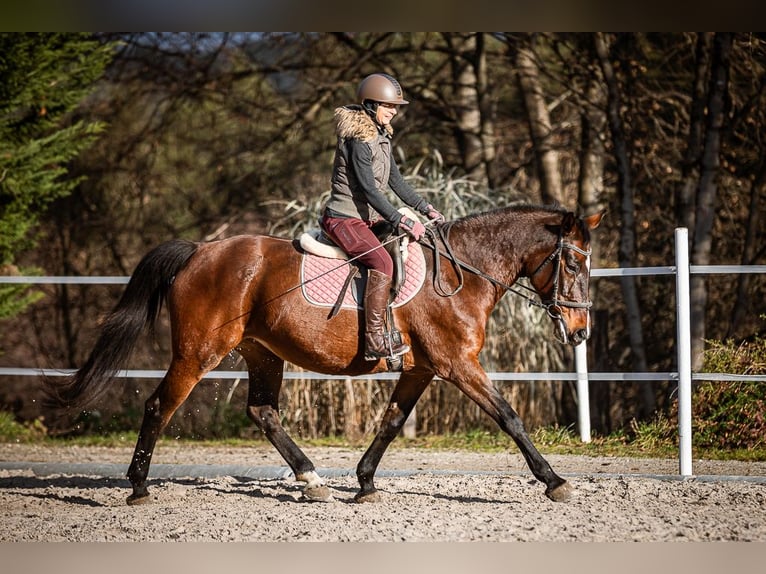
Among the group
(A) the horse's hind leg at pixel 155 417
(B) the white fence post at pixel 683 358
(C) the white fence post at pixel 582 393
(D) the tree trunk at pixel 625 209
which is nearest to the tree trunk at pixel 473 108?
(D) the tree trunk at pixel 625 209

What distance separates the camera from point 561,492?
548cm

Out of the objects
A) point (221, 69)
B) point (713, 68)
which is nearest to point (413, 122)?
point (221, 69)

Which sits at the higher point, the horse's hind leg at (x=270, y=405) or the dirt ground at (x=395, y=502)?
the horse's hind leg at (x=270, y=405)

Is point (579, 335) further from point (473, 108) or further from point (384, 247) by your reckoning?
point (473, 108)

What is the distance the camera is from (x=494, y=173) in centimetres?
1227

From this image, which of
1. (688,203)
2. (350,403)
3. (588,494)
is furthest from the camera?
(688,203)

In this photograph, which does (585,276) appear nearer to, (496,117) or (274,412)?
(274,412)

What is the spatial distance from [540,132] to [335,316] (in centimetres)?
731

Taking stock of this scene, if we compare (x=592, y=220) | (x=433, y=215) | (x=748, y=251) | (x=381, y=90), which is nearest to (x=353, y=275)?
(x=433, y=215)

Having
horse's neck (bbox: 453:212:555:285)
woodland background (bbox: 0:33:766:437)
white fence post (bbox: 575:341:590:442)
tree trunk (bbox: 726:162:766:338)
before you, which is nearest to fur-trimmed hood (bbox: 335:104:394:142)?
horse's neck (bbox: 453:212:555:285)

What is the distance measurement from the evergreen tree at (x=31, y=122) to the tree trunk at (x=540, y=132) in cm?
540

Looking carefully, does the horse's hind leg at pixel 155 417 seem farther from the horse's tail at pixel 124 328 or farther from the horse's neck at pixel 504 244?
the horse's neck at pixel 504 244

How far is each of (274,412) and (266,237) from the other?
1.22 metres

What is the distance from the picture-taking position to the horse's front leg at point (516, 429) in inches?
215
